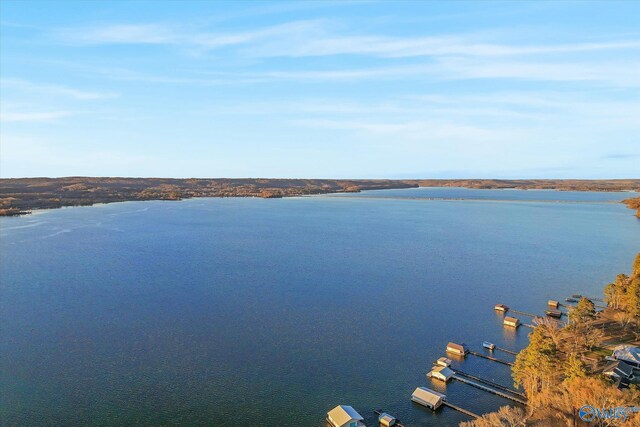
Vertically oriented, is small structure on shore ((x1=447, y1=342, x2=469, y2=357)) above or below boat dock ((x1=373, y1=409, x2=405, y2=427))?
above

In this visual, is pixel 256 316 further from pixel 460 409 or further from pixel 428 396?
pixel 460 409

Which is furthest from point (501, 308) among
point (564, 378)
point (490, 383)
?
point (564, 378)

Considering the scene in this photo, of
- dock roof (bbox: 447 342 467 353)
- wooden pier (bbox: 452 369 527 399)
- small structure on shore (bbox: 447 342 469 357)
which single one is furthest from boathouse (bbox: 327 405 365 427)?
dock roof (bbox: 447 342 467 353)

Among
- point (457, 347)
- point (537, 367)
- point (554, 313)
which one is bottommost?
point (457, 347)

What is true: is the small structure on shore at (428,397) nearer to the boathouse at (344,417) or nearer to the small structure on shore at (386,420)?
the small structure on shore at (386,420)

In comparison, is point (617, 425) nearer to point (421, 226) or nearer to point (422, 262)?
point (422, 262)

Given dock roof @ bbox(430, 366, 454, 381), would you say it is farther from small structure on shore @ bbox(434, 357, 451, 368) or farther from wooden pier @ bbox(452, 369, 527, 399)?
wooden pier @ bbox(452, 369, 527, 399)
